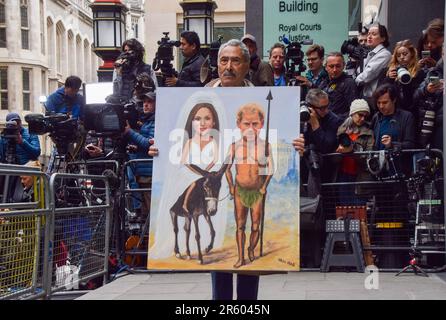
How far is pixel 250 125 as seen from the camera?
5.21 metres

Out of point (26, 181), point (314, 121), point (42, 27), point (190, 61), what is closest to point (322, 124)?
point (314, 121)

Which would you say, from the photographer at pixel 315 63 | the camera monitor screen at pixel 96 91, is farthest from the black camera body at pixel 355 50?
the camera monitor screen at pixel 96 91

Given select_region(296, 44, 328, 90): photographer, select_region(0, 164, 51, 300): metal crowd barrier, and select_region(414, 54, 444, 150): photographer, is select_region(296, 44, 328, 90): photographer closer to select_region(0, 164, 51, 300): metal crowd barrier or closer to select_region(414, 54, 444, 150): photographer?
select_region(414, 54, 444, 150): photographer

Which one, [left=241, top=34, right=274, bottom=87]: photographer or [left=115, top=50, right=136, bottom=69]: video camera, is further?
[left=115, top=50, right=136, bottom=69]: video camera

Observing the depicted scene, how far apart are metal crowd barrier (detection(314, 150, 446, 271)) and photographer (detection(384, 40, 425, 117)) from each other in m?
0.71

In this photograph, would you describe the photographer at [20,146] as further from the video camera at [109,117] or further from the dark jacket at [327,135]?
the dark jacket at [327,135]

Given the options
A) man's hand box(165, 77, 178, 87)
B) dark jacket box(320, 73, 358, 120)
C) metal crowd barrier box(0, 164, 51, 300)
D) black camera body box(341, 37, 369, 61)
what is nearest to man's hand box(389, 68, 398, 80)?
dark jacket box(320, 73, 358, 120)

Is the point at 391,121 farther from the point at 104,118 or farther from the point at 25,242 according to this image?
the point at 25,242

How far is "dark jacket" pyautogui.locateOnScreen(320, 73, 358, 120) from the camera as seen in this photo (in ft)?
30.6

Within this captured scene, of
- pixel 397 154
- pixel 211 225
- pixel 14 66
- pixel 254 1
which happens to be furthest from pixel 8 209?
pixel 14 66

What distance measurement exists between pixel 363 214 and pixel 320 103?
1194 millimetres

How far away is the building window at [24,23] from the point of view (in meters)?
50.4

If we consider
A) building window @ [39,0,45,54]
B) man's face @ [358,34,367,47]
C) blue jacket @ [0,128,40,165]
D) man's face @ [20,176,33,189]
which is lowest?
man's face @ [20,176,33,189]

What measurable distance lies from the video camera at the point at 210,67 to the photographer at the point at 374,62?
5.38ft
